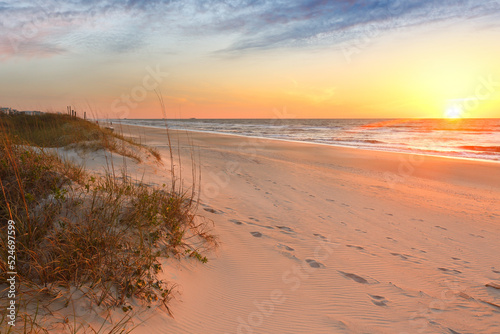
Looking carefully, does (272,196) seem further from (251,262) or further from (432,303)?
(432,303)

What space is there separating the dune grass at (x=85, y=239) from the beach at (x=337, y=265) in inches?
11.2

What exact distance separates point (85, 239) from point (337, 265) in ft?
10.3

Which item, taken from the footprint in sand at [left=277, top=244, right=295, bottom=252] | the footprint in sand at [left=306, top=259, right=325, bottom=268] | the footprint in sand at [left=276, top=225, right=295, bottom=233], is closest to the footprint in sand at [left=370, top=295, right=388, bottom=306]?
the footprint in sand at [left=306, top=259, right=325, bottom=268]

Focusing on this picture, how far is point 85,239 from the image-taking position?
2494 millimetres

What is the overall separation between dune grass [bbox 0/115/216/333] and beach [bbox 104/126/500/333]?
29cm

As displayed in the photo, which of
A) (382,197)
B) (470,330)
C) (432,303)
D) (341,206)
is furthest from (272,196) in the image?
(470,330)

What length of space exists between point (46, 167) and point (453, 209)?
27.4ft

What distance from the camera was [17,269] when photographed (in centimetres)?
223

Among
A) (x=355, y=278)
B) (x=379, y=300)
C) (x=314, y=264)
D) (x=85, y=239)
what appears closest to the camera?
(x=85, y=239)

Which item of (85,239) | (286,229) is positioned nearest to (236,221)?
(286,229)

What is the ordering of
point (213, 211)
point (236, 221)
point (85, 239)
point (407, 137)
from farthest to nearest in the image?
point (407, 137) < point (213, 211) < point (236, 221) < point (85, 239)

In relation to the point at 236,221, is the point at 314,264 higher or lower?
lower

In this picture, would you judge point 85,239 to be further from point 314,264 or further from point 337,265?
point 337,265

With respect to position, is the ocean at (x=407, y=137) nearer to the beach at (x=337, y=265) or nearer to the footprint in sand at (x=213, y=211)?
the footprint in sand at (x=213, y=211)
